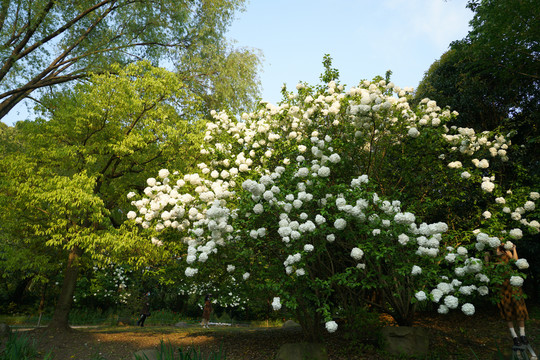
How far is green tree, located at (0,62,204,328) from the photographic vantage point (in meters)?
9.25

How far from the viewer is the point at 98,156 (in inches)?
457

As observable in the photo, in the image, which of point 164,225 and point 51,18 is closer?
point 164,225

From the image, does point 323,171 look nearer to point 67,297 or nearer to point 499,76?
point 499,76

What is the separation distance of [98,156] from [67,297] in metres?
4.72

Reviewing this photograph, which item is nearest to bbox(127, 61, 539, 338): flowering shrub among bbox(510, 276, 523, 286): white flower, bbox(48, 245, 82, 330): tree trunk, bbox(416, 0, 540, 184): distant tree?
bbox(510, 276, 523, 286): white flower

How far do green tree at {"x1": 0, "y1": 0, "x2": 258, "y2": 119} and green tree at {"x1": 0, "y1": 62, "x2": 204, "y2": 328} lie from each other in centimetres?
213

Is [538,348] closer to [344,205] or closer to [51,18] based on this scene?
[344,205]

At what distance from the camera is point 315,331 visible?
7.27 m

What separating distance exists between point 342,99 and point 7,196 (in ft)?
30.4

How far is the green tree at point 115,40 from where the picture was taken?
39.8 feet

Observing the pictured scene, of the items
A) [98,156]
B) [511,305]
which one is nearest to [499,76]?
[511,305]

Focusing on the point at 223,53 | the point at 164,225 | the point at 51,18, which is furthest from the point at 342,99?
the point at 51,18

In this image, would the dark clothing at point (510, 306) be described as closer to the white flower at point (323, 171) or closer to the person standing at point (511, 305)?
the person standing at point (511, 305)

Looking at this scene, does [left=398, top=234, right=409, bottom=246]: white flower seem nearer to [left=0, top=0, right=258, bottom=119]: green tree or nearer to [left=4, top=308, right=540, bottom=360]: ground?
[left=4, top=308, right=540, bottom=360]: ground
